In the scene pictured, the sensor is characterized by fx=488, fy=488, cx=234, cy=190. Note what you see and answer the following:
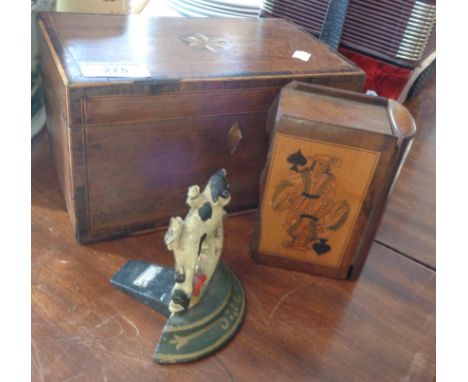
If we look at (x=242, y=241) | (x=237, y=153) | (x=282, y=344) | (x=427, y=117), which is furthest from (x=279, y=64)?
(x=427, y=117)

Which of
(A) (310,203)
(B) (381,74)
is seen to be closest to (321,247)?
(A) (310,203)

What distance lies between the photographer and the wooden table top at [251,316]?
1.73 feet

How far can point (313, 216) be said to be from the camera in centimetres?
65

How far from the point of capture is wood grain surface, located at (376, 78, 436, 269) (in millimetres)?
768

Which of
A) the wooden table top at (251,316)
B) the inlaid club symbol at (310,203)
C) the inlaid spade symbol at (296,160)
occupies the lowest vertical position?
the wooden table top at (251,316)

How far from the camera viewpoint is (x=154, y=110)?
629 millimetres

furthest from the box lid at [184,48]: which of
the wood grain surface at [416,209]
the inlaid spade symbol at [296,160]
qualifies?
the wood grain surface at [416,209]

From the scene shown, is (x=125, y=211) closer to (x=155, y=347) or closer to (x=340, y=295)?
(x=155, y=347)

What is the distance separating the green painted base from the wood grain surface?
30cm

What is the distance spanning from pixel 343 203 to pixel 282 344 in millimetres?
193

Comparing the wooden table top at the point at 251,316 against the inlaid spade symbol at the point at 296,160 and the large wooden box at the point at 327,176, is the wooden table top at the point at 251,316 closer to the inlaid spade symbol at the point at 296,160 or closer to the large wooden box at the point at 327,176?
the large wooden box at the point at 327,176

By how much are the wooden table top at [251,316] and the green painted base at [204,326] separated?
12 millimetres

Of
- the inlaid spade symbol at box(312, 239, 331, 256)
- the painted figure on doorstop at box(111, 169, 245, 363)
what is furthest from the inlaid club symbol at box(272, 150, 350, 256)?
the painted figure on doorstop at box(111, 169, 245, 363)

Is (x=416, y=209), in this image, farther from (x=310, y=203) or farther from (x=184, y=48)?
(x=184, y=48)
